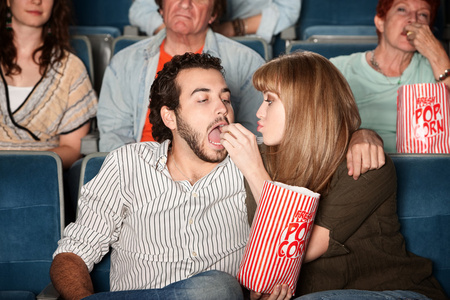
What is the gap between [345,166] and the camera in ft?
4.46

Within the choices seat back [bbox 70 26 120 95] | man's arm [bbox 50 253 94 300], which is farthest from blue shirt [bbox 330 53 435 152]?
man's arm [bbox 50 253 94 300]

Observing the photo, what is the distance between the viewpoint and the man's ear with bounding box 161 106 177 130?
63.3 inches

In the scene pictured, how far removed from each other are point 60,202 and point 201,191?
41cm

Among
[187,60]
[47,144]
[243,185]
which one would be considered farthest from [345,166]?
[47,144]

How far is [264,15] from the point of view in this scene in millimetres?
2857

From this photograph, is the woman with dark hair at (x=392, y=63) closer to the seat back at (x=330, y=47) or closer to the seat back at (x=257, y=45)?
the seat back at (x=330, y=47)

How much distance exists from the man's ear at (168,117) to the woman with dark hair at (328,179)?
251 mm

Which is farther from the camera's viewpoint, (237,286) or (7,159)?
(7,159)

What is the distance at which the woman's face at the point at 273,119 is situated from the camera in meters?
1.37

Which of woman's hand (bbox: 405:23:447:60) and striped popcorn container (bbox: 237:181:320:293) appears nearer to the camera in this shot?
striped popcorn container (bbox: 237:181:320:293)

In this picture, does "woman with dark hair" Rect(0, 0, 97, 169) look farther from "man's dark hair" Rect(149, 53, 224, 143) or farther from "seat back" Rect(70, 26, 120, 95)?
"man's dark hair" Rect(149, 53, 224, 143)

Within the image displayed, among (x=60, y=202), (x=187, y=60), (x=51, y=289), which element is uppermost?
(x=187, y=60)

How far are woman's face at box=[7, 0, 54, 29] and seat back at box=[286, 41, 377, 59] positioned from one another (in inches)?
40.3

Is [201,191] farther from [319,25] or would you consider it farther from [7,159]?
[319,25]
